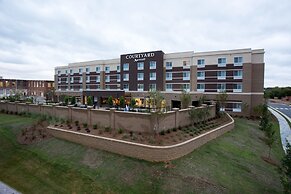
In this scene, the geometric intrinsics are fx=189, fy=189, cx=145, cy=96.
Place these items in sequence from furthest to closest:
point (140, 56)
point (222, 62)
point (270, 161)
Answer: point (140, 56) < point (222, 62) < point (270, 161)

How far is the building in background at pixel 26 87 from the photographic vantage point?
3132 inches

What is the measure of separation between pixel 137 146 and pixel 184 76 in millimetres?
32258

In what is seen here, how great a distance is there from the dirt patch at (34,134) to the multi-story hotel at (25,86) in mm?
62535

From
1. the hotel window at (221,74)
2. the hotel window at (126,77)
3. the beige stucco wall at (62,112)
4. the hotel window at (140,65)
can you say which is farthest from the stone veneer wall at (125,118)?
the hotel window at (126,77)

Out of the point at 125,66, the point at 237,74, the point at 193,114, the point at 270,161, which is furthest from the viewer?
the point at 125,66

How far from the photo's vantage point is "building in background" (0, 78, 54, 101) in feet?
261

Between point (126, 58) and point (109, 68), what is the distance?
8.26 m

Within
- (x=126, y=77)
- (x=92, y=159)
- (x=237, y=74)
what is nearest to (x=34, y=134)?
(x=92, y=159)

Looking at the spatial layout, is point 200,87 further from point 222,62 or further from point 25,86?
point 25,86

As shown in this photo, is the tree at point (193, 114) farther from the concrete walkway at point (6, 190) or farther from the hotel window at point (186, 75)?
the hotel window at point (186, 75)

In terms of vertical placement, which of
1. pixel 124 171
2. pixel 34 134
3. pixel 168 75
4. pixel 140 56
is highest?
pixel 140 56

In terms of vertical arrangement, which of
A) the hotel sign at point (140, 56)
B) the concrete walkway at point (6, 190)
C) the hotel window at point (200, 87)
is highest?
the hotel sign at point (140, 56)

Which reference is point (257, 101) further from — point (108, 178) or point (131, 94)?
point (108, 178)

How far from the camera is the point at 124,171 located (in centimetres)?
1440
